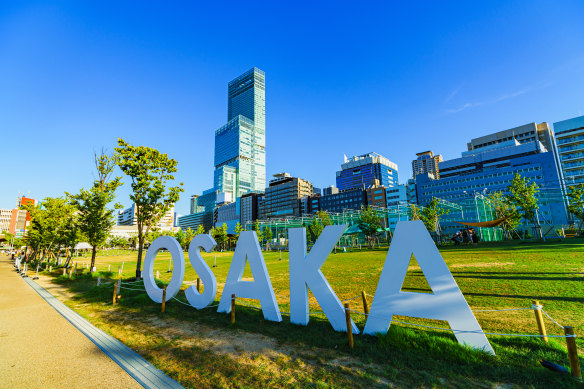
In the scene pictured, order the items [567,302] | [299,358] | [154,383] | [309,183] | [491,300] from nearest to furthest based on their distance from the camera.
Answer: [154,383] → [299,358] → [567,302] → [491,300] → [309,183]

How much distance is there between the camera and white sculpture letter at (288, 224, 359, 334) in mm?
6711

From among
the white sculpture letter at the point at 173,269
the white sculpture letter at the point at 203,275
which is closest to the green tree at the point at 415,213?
the white sculpture letter at the point at 203,275

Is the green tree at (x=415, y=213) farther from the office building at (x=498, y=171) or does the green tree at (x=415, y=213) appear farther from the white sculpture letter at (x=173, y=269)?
the white sculpture letter at (x=173, y=269)

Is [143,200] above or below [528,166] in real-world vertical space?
below

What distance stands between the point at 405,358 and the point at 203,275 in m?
6.73

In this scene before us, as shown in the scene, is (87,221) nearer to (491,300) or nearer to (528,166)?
(491,300)

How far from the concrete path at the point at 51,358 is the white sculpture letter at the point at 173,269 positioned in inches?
108

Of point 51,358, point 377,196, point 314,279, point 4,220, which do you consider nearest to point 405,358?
point 314,279

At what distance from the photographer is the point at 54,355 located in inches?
228

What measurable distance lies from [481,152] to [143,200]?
374ft

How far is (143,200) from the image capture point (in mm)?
17000

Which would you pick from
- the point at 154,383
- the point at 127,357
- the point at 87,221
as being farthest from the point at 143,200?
A: the point at 154,383

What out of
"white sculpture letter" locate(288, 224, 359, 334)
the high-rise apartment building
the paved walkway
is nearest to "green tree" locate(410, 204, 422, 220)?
"white sculpture letter" locate(288, 224, 359, 334)

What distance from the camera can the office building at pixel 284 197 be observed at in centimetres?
14338
